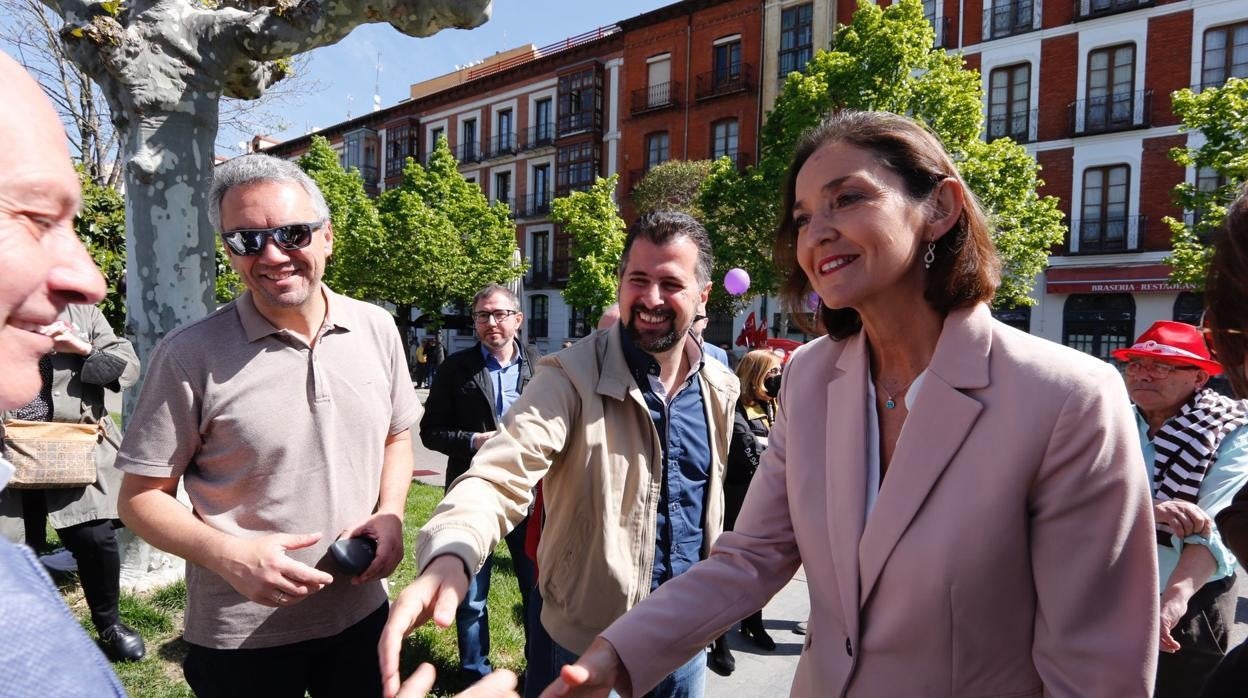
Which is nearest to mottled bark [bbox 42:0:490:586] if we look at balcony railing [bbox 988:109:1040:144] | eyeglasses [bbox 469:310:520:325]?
eyeglasses [bbox 469:310:520:325]

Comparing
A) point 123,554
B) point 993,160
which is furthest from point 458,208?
point 123,554

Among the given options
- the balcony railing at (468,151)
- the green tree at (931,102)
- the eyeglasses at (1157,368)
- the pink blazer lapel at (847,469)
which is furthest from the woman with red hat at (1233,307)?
the balcony railing at (468,151)

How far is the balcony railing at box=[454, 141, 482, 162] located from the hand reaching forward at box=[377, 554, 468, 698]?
39.7 m

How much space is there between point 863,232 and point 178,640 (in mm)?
4185

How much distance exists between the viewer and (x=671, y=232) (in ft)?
8.11

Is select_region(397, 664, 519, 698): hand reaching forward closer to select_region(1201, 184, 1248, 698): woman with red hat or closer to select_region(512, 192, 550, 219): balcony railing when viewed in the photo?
select_region(1201, 184, 1248, 698): woman with red hat

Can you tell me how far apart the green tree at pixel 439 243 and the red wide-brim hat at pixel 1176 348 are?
25.2m

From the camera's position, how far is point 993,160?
18125mm

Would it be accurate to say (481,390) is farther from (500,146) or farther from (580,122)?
(500,146)

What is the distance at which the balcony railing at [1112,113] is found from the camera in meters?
21.2

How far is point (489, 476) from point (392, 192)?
31.9m

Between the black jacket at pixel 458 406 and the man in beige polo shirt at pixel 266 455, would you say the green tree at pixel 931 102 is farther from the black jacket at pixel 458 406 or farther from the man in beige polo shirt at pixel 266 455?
the man in beige polo shirt at pixel 266 455

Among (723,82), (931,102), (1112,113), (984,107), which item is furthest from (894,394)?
(723,82)

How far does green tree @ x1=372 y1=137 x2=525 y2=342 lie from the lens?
27953 mm
